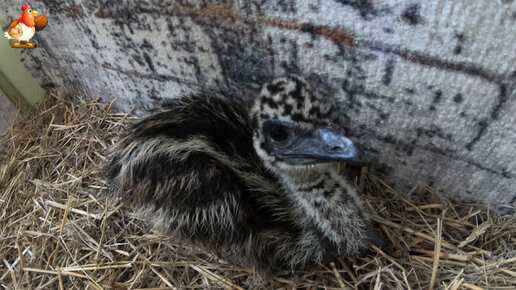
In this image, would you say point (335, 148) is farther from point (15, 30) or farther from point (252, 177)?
point (15, 30)

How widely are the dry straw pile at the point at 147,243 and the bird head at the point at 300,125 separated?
0.53 m

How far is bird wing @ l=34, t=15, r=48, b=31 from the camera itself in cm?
206

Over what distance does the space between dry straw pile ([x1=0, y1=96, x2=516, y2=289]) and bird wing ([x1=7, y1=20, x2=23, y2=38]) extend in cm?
68

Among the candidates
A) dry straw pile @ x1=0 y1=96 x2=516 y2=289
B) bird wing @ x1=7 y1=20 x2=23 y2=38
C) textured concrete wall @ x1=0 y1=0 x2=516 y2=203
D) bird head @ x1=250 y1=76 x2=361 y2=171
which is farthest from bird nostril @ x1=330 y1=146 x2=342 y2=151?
bird wing @ x1=7 y1=20 x2=23 y2=38

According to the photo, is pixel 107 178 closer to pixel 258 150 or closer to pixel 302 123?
pixel 258 150

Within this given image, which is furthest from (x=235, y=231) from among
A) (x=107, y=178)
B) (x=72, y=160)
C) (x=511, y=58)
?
(x=72, y=160)

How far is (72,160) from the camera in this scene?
2.13 metres

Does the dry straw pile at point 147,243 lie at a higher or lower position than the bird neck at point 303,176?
lower

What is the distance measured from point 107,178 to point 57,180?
727mm

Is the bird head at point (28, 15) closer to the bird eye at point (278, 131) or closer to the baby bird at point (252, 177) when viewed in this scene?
the baby bird at point (252, 177)

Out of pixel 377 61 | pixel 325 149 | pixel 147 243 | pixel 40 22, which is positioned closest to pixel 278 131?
pixel 325 149

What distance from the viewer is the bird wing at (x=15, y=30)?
2.19m

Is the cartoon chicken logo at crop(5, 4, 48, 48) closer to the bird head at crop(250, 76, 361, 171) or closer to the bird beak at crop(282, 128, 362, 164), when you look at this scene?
the bird head at crop(250, 76, 361, 171)

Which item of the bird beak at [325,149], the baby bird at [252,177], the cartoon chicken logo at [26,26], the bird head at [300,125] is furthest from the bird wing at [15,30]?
the bird beak at [325,149]
